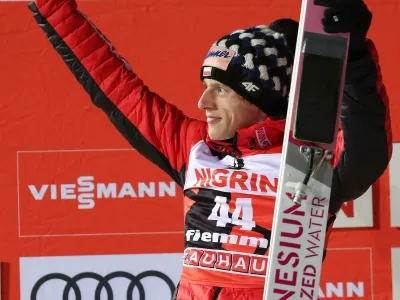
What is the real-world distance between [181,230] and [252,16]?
72cm

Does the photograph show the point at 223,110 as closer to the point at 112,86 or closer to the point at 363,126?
the point at 112,86

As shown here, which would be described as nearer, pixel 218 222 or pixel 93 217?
pixel 218 222

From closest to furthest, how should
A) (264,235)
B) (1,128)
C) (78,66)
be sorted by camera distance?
(264,235) < (78,66) < (1,128)

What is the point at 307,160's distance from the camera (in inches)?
63.4

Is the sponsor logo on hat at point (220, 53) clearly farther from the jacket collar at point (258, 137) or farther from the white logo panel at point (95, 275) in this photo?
the white logo panel at point (95, 275)

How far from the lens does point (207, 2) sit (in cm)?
272

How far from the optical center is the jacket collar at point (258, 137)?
1934mm

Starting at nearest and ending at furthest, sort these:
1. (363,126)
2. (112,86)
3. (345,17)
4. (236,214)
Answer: (345,17), (363,126), (236,214), (112,86)

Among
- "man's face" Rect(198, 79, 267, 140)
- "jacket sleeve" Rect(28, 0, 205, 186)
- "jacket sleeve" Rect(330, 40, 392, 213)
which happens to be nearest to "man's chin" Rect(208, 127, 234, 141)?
"man's face" Rect(198, 79, 267, 140)

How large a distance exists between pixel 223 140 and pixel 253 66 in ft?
0.64

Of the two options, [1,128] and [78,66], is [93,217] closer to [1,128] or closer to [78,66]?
[1,128]

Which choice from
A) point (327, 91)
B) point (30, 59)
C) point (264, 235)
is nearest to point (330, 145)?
point (327, 91)

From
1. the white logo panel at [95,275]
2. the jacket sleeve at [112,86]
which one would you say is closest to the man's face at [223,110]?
the jacket sleeve at [112,86]

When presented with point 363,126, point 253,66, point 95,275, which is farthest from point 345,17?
point 95,275
